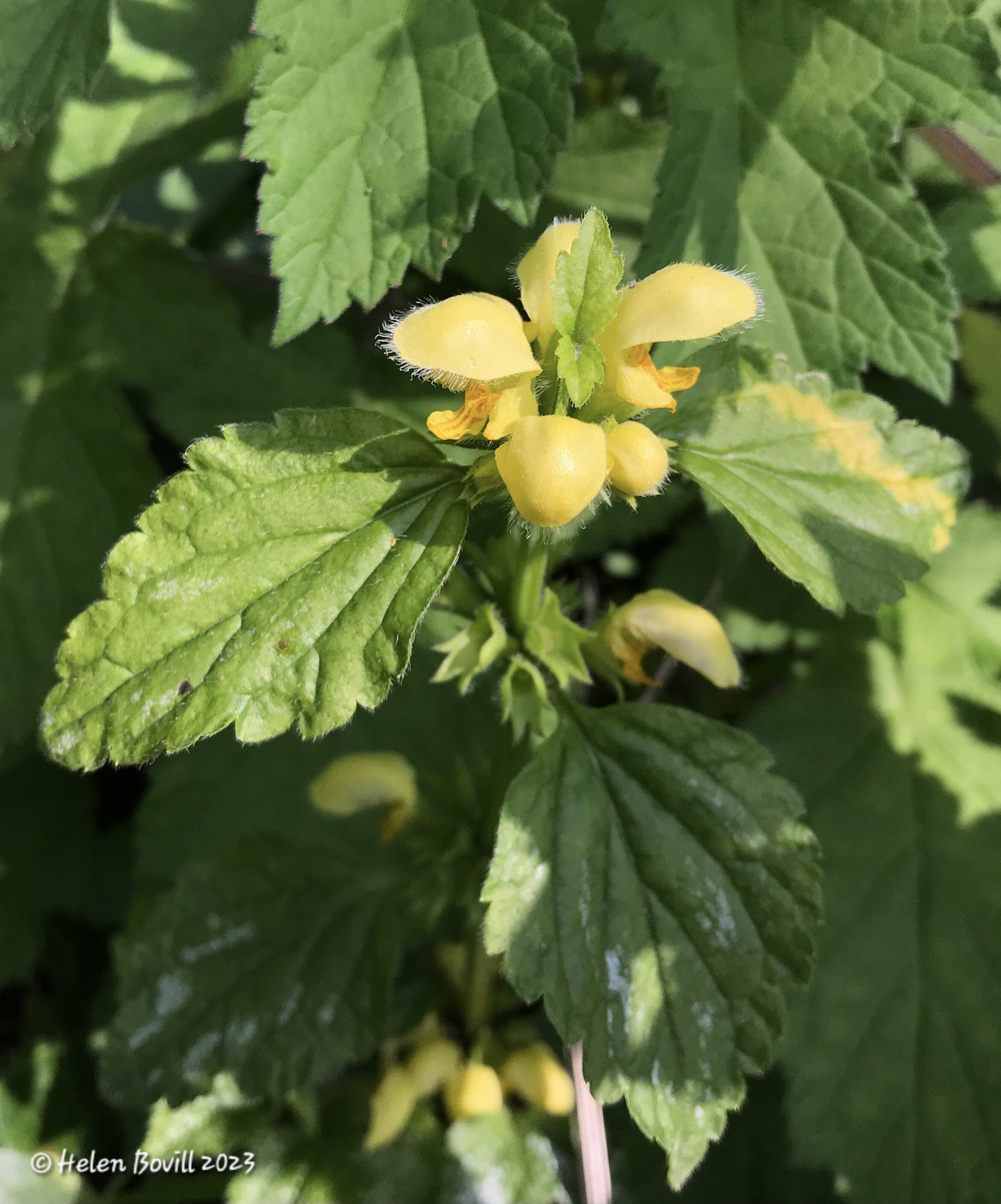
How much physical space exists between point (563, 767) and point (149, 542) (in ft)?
1.04

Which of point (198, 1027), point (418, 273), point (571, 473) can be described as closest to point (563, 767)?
point (571, 473)

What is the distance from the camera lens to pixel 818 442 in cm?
71

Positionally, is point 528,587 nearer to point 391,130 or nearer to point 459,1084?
point 391,130

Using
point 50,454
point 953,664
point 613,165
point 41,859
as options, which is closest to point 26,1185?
point 41,859

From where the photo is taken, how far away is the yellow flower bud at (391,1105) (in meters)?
0.97

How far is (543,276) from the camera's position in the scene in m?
0.55

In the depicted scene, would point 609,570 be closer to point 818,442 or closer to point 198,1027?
point 818,442

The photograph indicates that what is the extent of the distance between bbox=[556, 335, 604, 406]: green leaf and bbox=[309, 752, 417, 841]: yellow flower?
476mm

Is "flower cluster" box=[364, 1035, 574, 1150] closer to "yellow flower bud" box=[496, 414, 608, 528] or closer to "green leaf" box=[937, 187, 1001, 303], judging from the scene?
"yellow flower bud" box=[496, 414, 608, 528]

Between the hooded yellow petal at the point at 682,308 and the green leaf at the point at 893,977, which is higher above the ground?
the hooded yellow petal at the point at 682,308

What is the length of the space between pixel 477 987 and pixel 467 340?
0.78 meters

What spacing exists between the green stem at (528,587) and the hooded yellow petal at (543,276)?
0.47 ft

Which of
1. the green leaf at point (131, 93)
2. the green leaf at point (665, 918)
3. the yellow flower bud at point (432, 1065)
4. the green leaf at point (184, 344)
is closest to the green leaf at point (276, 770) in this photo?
the yellow flower bud at point (432, 1065)

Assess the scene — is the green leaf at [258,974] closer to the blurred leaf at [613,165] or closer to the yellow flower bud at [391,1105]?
the yellow flower bud at [391,1105]
